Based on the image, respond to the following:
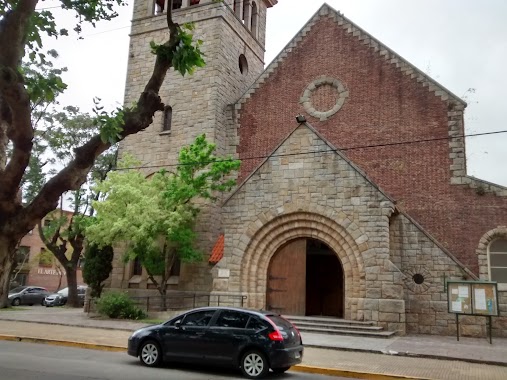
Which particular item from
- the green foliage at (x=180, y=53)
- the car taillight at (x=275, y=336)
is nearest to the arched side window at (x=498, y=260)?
the car taillight at (x=275, y=336)

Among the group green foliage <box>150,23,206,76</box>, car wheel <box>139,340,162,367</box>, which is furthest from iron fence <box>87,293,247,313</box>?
green foliage <box>150,23,206,76</box>

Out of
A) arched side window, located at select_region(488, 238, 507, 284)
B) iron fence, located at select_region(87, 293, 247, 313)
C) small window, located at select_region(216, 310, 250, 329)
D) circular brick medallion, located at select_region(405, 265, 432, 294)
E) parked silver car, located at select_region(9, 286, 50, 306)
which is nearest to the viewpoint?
small window, located at select_region(216, 310, 250, 329)

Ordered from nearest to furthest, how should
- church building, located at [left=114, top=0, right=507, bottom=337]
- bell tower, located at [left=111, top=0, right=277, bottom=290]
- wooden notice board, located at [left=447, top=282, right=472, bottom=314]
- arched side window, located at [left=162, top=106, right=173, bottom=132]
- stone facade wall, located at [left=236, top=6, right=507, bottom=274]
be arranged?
1. wooden notice board, located at [left=447, top=282, right=472, bottom=314]
2. church building, located at [left=114, top=0, right=507, bottom=337]
3. stone facade wall, located at [left=236, top=6, right=507, bottom=274]
4. bell tower, located at [left=111, top=0, right=277, bottom=290]
5. arched side window, located at [left=162, top=106, right=173, bottom=132]

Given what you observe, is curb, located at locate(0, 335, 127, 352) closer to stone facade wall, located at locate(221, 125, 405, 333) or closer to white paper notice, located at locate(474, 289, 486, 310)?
stone facade wall, located at locate(221, 125, 405, 333)

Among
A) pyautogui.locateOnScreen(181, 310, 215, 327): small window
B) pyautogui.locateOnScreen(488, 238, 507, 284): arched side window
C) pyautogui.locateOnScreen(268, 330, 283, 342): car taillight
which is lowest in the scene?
pyautogui.locateOnScreen(268, 330, 283, 342): car taillight

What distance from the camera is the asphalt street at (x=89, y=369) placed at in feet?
30.3

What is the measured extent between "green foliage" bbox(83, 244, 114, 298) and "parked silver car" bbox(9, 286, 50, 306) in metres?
14.1

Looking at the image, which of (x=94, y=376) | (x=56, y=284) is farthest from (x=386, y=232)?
(x=56, y=284)

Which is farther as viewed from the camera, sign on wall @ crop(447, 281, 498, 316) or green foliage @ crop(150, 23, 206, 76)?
sign on wall @ crop(447, 281, 498, 316)

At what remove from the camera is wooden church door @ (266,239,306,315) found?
1777cm

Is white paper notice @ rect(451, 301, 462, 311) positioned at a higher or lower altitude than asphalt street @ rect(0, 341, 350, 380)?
higher

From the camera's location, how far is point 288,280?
59.0 feet

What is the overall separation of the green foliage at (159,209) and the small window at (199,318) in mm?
8397

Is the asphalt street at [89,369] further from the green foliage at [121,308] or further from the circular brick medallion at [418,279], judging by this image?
the circular brick medallion at [418,279]
